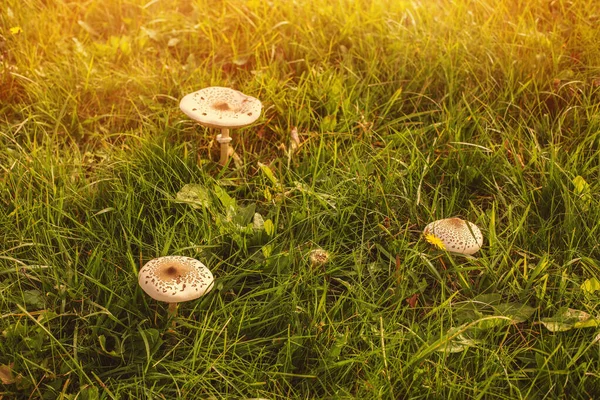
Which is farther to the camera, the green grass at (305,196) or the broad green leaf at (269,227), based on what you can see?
the broad green leaf at (269,227)

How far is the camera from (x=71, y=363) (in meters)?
2.66

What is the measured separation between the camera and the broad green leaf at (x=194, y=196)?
330 centimetres

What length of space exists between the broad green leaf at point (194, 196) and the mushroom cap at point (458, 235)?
113 centimetres

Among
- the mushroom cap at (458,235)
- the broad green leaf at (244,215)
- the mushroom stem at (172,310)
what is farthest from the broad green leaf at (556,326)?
the mushroom stem at (172,310)

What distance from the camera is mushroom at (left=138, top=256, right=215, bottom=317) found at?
8.46 ft

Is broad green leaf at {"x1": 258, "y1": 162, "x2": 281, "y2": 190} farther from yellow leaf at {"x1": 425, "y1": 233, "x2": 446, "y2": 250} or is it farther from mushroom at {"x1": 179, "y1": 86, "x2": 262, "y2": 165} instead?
yellow leaf at {"x1": 425, "y1": 233, "x2": 446, "y2": 250}

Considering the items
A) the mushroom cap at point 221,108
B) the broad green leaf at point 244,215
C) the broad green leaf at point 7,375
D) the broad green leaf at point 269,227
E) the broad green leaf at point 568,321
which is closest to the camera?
the broad green leaf at point 7,375

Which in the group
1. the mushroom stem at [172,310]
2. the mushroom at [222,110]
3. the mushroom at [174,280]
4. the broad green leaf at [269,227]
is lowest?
the mushroom stem at [172,310]

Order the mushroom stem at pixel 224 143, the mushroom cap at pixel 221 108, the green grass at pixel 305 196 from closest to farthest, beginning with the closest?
the green grass at pixel 305 196 → the mushroom cap at pixel 221 108 → the mushroom stem at pixel 224 143

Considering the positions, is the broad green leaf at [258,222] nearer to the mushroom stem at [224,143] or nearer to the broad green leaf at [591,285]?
the mushroom stem at [224,143]

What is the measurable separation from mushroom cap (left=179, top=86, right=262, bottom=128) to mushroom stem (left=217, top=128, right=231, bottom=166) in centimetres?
12

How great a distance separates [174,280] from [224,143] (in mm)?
1170

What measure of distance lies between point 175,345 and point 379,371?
33.9 inches

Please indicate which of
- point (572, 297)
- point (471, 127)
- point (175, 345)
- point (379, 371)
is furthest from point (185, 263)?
point (471, 127)
